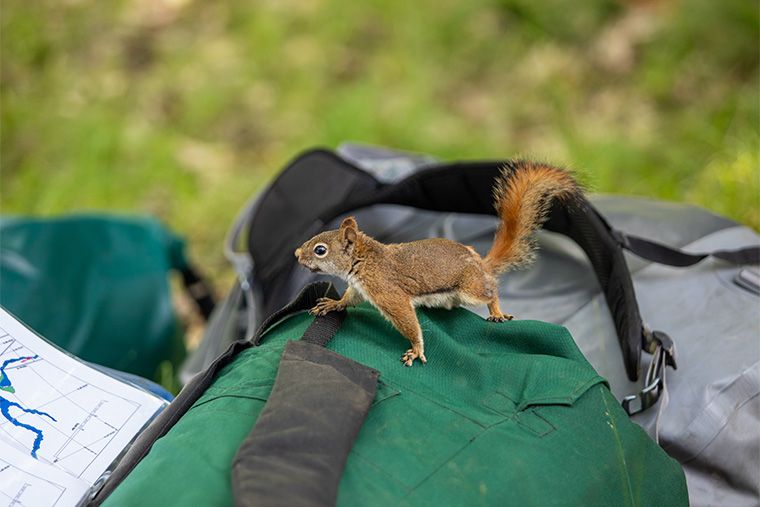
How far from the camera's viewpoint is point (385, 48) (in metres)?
3.72

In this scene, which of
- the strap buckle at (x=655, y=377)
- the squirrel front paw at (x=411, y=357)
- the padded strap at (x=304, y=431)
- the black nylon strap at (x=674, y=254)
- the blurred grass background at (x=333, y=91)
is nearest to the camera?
the padded strap at (x=304, y=431)

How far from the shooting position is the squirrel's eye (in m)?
1.24

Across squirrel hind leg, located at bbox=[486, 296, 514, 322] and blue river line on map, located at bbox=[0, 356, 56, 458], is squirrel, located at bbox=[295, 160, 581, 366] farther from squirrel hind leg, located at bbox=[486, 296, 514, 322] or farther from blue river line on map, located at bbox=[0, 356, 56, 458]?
blue river line on map, located at bbox=[0, 356, 56, 458]

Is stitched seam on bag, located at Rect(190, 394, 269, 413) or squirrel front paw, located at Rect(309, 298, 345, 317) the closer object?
stitched seam on bag, located at Rect(190, 394, 269, 413)

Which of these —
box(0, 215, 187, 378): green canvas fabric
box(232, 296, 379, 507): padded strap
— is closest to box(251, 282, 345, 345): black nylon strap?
box(232, 296, 379, 507): padded strap

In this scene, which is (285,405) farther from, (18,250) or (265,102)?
(265,102)

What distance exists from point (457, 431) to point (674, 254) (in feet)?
2.42

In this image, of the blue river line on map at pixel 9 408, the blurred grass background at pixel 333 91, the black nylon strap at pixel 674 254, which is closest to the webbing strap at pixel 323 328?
the blue river line on map at pixel 9 408

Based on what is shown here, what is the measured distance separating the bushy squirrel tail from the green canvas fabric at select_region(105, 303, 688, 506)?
20 cm

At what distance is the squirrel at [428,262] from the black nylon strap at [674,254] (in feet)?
0.68

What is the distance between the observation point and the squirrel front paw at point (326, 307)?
114 centimetres

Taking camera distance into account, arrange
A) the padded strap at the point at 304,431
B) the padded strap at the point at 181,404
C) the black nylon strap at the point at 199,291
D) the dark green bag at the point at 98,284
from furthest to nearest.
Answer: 1. the black nylon strap at the point at 199,291
2. the dark green bag at the point at 98,284
3. the padded strap at the point at 181,404
4. the padded strap at the point at 304,431

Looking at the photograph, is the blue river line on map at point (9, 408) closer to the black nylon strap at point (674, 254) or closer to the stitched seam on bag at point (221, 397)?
the stitched seam on bag at point (221, 397)

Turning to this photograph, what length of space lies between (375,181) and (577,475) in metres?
1.01
